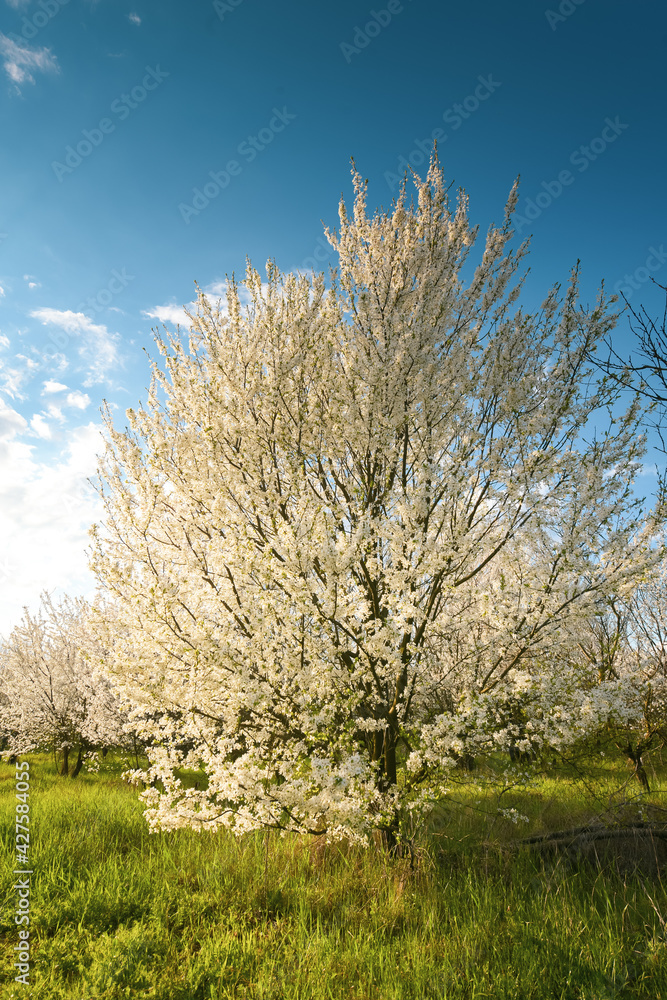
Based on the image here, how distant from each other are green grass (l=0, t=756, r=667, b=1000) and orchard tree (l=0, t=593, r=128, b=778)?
7998mm

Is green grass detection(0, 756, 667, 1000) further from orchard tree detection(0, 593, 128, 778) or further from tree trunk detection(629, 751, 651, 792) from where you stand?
orchard tree detection(0, 593, 128, 778)

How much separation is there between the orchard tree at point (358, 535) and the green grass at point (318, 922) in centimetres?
54

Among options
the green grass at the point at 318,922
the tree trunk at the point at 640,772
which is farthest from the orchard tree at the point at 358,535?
the tree trunk at the point at 640,772

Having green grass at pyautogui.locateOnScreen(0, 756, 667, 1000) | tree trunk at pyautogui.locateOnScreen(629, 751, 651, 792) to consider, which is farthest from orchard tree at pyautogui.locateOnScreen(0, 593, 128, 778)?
tree trunk at pyautogui.locateOnScreen(629, 751, 651, 792)

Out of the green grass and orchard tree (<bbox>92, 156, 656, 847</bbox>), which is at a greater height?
orchard tree (<bbox>92, 156, 656, 847</bbox>)

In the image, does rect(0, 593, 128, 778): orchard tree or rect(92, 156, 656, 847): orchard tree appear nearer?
rect(92, 156, 656, 847): orchard tree

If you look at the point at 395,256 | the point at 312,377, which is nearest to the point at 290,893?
the point at 312,377

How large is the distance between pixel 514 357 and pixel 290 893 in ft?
20.6

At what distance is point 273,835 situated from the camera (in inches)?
234

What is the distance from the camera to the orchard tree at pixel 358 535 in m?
4.56

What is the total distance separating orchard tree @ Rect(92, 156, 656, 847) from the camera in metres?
4.56

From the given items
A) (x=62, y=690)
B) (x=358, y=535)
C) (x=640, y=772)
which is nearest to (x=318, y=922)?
(x=358, y=535)

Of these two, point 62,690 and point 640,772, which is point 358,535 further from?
point 62,690

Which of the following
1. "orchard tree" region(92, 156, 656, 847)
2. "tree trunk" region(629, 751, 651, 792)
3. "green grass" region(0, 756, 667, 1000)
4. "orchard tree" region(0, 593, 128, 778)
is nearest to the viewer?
"green grass" region(0, 756, 667, 1000)
